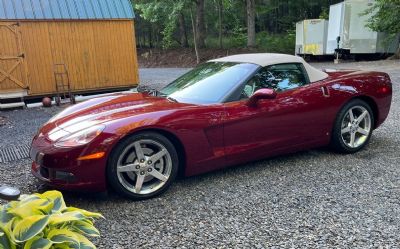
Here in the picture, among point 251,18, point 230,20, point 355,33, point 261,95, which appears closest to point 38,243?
point 261,95

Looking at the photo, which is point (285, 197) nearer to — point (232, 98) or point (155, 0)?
point (232, 98)

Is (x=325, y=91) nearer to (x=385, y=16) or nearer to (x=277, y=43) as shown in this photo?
(x=385, y=16)

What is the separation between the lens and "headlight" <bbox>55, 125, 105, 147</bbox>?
324 centimetres

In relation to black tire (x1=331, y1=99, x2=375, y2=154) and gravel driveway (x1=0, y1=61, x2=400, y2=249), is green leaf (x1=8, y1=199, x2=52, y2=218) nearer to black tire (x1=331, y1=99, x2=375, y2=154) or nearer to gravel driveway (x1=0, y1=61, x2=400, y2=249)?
gravel driveway (x1=0, y1=61, x2=400, y2=249)

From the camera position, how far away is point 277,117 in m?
4.12

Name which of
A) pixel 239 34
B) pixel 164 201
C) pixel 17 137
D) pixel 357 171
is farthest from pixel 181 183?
pixel 239 34

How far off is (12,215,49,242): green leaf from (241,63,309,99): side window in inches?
109

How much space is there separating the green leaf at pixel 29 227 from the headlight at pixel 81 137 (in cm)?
168

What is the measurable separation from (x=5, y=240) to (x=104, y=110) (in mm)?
2366

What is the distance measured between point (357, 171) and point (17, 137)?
556 cm

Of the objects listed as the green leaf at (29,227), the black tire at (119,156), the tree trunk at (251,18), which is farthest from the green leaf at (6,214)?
the tree trunk at (251,18)

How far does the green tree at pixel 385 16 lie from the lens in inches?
708

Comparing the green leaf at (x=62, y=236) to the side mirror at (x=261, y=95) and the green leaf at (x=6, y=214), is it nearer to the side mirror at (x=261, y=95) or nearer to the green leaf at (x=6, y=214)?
the green leaf at (x=6, y=214)

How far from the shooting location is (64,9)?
35.3 feet
